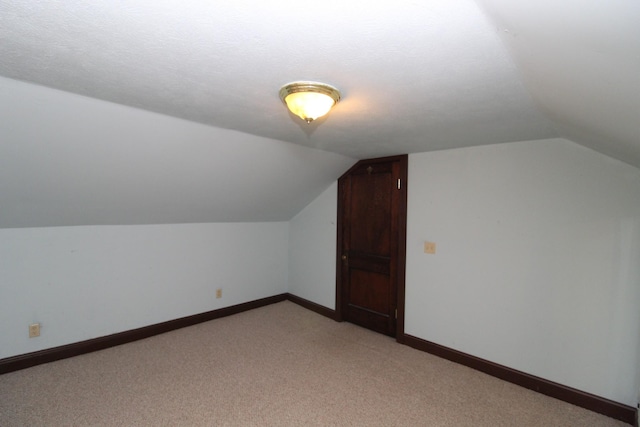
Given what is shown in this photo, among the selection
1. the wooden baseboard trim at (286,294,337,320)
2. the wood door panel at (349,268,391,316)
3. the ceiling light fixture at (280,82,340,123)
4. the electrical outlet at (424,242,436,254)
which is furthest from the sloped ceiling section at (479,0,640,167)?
the wooden baseboard trim at (286,294,337,320)

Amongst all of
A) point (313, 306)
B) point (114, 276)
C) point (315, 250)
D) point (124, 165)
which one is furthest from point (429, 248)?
point (114, 276)

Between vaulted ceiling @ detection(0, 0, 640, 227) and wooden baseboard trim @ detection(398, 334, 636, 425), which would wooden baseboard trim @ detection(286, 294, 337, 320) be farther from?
vaulted ceiling @ detection(0, 0, 640, 227)

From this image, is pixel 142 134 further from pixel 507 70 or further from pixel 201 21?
pixel 507 70

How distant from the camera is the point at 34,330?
2594 mm

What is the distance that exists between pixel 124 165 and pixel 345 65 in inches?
78.2

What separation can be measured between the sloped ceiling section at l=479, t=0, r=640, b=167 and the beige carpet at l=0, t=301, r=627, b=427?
200cm

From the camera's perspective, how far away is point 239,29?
1048 mm

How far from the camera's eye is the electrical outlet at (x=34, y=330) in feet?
8.48

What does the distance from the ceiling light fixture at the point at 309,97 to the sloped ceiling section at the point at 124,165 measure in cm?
105

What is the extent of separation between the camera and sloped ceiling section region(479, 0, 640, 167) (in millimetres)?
647

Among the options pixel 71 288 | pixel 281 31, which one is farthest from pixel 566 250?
pixel 71 288

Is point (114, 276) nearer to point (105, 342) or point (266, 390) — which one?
point (105, 342)

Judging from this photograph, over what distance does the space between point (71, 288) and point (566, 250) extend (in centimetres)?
430

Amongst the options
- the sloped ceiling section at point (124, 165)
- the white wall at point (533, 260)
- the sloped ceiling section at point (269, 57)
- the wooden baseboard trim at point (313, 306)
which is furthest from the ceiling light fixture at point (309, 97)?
the wooden baseboard trim at point (313, 306)
